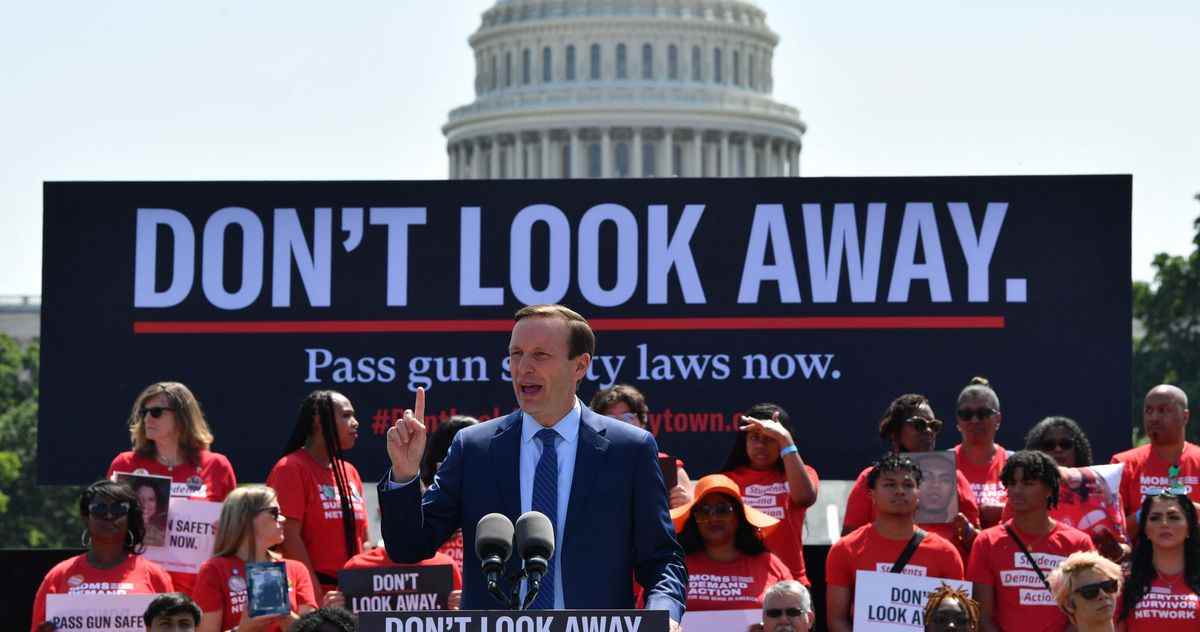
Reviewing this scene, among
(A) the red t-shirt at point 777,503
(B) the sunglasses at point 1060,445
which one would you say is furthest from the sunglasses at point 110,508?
(B) the sunglasses at point 1060,445

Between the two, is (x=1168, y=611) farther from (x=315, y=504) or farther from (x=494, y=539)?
(x=494, y=539)

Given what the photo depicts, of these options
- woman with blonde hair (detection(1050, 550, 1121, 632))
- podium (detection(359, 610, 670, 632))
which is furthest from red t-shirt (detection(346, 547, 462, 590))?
podium (detection(359, 610, 670, 632))

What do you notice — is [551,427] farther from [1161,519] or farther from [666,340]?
[666,340]

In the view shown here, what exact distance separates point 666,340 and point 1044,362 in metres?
2.77

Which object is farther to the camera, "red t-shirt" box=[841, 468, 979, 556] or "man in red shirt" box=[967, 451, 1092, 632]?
"red t-shirt" box=[841, 468, 979, 556]

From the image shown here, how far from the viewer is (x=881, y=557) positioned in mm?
11922

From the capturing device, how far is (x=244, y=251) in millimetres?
16219

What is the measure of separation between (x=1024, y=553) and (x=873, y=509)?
3.76 ft

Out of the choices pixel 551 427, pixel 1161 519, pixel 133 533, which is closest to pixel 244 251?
pixel 133 533

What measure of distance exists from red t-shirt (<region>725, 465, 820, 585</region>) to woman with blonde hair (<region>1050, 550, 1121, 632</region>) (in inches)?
80.6

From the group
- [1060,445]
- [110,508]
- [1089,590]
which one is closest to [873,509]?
[1060,445]

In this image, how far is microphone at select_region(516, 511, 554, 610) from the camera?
6.55 m

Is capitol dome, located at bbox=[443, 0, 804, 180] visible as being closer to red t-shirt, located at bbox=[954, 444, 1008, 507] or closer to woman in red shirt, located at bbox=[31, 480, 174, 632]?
red t-shirt, located at bbox=[954, 444, 1008, 507]

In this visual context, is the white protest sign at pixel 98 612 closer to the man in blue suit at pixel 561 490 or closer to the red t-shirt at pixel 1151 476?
the man in blue suit at pixel 561 490
